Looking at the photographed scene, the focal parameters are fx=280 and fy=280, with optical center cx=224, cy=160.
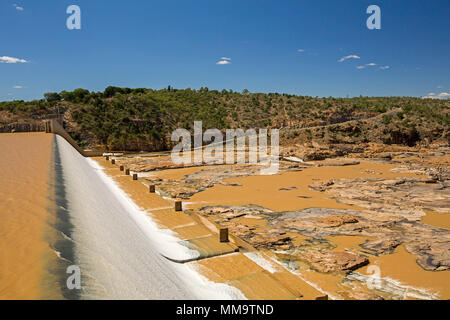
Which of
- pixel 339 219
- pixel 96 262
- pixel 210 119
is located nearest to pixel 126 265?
pixel 96 262

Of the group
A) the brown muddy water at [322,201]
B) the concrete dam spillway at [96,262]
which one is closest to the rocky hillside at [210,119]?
the brown muddy water at [322,201]

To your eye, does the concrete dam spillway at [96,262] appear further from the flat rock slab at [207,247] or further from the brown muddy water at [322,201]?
the brown muddy water at [322,201]

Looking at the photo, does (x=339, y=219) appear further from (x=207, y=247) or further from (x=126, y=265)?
(x=126, y=265)

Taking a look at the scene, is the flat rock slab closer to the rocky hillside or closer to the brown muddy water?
the brown muddy water

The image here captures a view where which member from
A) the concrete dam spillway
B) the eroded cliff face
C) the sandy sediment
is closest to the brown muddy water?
the eroded cliff face
